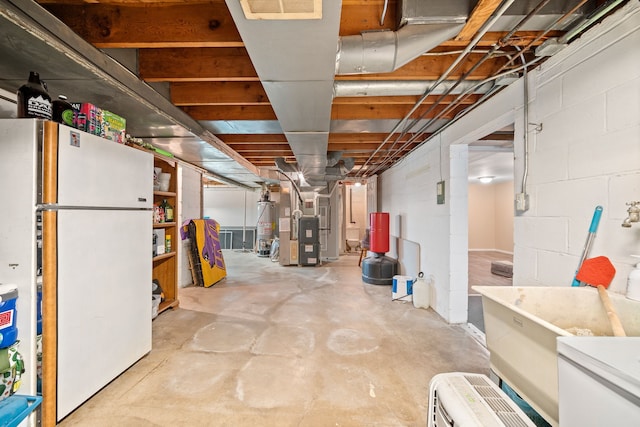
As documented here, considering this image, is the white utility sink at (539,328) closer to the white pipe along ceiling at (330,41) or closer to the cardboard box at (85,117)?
the white pipe along ceiling at (330,41)

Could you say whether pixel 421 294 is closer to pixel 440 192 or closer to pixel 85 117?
pixel 440 192

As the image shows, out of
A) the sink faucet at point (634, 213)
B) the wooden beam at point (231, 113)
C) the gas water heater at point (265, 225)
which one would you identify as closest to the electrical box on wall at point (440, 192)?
the sink faucet at point (634, 213)

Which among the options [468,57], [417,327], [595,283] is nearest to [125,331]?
[417,327]

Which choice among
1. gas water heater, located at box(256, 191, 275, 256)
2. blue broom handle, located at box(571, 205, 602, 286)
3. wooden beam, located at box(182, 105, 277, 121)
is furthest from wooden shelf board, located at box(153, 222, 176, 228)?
gas water heater, located at box(256, 191, 275, 256)

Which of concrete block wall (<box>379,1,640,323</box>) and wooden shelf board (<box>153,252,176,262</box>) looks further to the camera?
wooden shelf board (<box>153,252,176,262</box>)

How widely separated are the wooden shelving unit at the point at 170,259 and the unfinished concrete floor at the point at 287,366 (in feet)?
0.71

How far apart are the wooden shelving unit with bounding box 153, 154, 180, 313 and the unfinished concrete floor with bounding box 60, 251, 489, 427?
0.22 metres

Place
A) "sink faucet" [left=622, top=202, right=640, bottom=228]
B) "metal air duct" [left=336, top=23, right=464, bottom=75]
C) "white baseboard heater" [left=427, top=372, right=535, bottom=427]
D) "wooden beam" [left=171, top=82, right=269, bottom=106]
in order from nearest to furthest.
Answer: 1. "white baseboard heater" [left=427, top=372, right=535, bottom=427]
2. "sink faucet" [left=622, top=202, right=640, bottom=228]
3. "metal air duct" [left=336, top=23, right=464, bottom=75]
4. "wooden beam" [left=171, top=82, right=269, bottom=106]

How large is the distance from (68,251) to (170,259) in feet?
5.97

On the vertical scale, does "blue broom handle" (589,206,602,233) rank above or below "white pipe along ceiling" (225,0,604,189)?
below

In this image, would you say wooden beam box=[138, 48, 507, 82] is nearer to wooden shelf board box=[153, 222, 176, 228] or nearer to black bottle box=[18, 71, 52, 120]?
black bottle box=[18, 71, 52, 120]

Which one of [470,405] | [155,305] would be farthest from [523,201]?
[155,305]

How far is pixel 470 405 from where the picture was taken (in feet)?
2.97

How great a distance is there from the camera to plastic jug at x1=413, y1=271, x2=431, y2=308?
3.21 m
